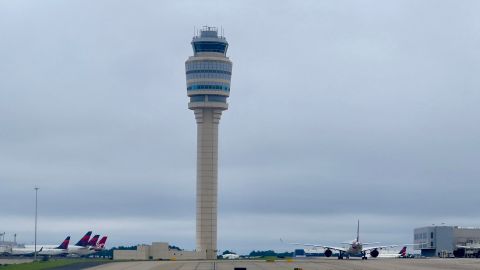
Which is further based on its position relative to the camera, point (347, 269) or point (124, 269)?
point (124, 269)

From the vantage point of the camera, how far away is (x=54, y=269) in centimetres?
13038

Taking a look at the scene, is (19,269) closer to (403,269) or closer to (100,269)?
(100,269)

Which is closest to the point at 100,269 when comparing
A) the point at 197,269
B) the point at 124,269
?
the point at 124,269

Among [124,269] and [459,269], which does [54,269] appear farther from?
[459,269]

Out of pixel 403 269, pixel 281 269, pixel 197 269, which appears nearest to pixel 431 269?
pixel 403 269

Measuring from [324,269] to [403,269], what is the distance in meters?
10.4

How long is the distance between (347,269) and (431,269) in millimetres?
11287

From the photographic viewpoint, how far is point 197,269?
12606 cm

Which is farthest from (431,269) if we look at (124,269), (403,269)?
(124,269)

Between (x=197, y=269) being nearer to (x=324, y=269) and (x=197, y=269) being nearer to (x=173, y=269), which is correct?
(x=173, y=269)

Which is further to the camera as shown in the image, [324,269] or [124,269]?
[124,269]

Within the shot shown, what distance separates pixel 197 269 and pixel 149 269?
25.9 ft

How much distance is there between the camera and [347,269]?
409 ft

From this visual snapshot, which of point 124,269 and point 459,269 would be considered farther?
point 124,269
